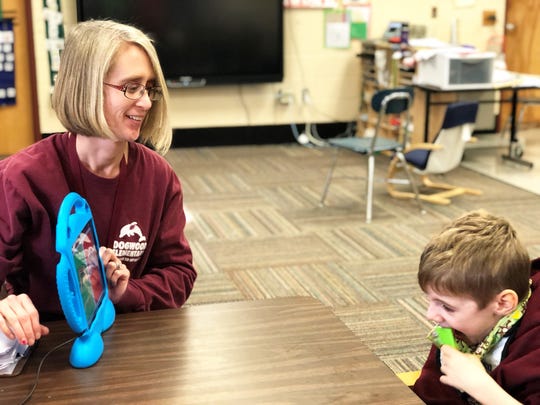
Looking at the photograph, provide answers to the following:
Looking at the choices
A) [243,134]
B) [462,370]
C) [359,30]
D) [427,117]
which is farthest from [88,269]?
[359,30]

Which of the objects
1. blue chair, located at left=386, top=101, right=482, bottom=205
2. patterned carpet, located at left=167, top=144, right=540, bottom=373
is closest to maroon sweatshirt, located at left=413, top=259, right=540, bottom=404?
patterned carpet, located at left=167, top=144, right=540, bottom=373

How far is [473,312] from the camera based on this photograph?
1321 millimetres

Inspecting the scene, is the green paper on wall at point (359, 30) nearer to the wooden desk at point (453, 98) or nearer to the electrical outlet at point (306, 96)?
the electrical outlet at point (306, 96)

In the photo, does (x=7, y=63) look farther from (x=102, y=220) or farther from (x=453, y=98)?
(x=102, y=220)

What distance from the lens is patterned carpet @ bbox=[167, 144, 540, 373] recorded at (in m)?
3.23

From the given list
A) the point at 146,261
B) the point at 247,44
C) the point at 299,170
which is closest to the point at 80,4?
the point at 247,44

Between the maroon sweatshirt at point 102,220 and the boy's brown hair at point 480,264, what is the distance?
0.55 meters

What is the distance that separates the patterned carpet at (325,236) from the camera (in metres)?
3.23

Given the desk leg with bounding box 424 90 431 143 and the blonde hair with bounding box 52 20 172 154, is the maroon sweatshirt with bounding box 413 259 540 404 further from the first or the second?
the desk leg with bounding box 424 90 431 143

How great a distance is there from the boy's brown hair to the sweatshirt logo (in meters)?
0.58

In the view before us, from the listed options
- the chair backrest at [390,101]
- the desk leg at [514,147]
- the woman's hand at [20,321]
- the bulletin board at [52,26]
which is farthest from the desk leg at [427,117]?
the woman's hand at [20,321]

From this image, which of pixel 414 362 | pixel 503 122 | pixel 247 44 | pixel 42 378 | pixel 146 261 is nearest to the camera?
pixel 42 378

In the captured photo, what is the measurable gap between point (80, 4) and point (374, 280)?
3.69 metres

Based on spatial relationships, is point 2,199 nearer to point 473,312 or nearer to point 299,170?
point 473,312
